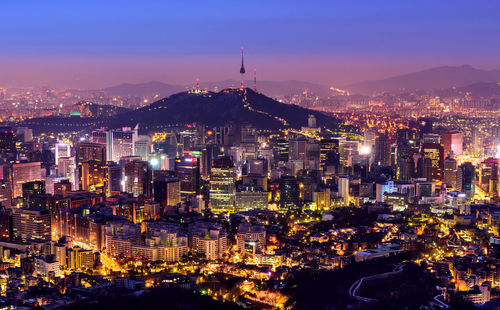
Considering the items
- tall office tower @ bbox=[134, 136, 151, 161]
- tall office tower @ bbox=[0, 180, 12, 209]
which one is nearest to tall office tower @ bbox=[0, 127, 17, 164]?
tall office tower @ bbox=[0, 180, 12, 209]

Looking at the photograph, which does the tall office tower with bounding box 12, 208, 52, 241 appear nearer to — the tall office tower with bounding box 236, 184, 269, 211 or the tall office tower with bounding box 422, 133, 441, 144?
the tall office tower with bounding box 236, 184, 269, 211

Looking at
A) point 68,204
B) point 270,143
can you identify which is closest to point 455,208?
point 68,204

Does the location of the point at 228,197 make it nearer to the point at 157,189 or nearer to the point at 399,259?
the point at 157,189

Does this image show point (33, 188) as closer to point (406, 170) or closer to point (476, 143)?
point (406, 170)

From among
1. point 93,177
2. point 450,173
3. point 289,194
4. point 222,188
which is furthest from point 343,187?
point 93,177

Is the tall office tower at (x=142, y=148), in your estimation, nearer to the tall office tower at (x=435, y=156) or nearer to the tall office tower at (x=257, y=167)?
the tall office tower at (x=257, y=167)

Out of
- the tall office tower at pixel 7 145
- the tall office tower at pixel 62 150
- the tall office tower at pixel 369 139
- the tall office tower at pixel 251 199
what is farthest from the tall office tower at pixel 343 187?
the tall office tower at pixel 62 150
